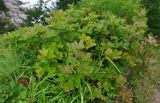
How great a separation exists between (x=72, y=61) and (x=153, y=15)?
4.07 m

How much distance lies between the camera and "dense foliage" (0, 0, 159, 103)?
4270 millimetres

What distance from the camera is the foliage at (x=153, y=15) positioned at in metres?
7.88

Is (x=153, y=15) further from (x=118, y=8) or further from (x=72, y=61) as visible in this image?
(x=72, y=61)

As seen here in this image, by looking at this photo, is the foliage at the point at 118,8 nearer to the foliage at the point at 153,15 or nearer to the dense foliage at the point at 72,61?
the dense foliage at the point at 72,61

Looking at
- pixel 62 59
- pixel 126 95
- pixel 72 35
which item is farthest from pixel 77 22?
pixel 126 95

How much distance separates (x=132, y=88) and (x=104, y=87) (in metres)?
0.69

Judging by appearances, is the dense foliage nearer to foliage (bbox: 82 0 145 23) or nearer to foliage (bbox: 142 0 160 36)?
foliage (bbox: 82 0 145 23)

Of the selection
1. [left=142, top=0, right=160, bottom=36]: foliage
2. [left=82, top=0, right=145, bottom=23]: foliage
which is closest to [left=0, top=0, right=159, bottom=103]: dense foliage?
[left=82, top=0, right=145, bottom=23]: foliage

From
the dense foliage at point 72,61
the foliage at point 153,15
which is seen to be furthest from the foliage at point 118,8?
the foliage at point 153,15

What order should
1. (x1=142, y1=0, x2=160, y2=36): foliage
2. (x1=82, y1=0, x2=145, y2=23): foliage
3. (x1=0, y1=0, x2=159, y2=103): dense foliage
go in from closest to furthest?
(x1=0, y1=0, x2=159, y2=103): dense foliage, (x1=82, y1=0, x2=145, y2=23): foliage, (x1=142, y1=0, x2=160, y2=36): foliage

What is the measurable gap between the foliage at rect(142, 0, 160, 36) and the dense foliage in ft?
8.67

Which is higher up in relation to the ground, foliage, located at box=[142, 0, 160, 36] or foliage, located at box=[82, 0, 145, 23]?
foliage, located at box=[82, 0, 145, 23]

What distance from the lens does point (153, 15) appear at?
8.04 metres

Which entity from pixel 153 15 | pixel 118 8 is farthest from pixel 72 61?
pixel 153 15
